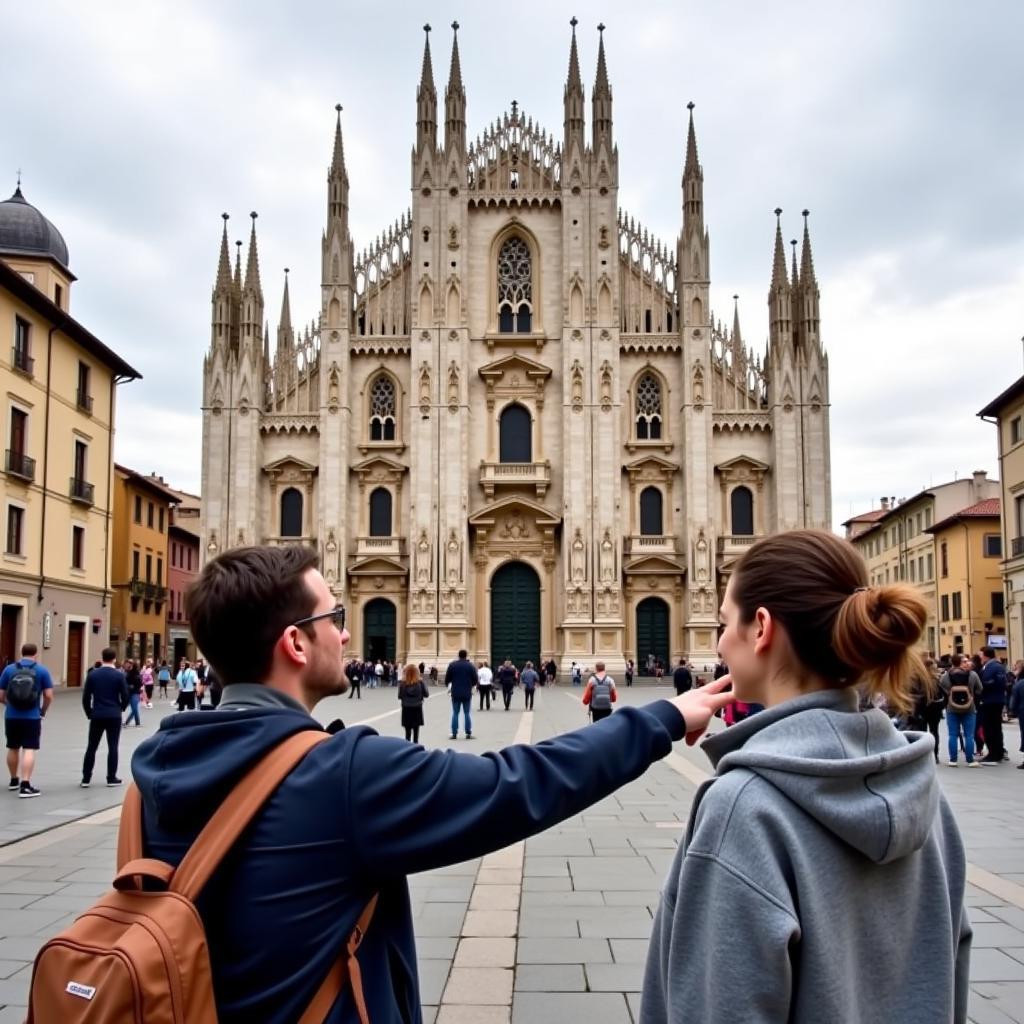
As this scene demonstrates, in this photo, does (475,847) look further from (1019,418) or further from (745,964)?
(1019,418)

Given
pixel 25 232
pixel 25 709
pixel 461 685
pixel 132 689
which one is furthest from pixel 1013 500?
pixel 25 232

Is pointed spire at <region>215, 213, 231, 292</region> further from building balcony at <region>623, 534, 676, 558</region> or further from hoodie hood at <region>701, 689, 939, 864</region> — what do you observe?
hoodie hood at <region>701, 689, 939, 864</region>

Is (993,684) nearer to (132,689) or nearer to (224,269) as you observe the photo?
(132,689)

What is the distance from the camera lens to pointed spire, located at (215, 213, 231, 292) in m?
48.7

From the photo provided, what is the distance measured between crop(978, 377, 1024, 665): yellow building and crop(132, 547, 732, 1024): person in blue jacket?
3899 centimetres

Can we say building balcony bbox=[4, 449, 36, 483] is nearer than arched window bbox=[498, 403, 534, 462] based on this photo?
Yes

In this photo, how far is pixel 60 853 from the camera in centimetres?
915

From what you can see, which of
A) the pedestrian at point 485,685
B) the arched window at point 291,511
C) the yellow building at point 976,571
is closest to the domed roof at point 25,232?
the arched window at point 291,511

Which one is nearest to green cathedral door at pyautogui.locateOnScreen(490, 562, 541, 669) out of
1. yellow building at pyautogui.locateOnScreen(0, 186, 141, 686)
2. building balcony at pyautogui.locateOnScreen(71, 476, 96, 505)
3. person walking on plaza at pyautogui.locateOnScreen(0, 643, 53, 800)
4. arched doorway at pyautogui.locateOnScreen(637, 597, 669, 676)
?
arched doorway at pyautogui.locateOnScreen(637, 597, 669, 676)

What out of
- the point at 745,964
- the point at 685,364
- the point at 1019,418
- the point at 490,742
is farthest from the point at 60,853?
the point at 685,364

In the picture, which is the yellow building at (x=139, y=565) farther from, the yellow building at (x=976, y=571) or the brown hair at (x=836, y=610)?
the brown hair at (x=836, y=610)

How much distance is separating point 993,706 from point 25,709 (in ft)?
44.9

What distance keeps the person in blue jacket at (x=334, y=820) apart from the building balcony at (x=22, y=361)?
3404 cm

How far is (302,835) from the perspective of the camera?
2.00m
